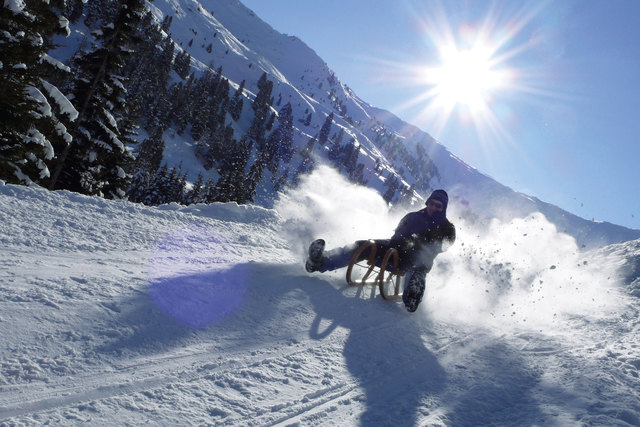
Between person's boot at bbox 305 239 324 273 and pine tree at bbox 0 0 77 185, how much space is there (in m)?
10.5

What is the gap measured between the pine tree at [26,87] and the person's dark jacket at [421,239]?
11.5 m

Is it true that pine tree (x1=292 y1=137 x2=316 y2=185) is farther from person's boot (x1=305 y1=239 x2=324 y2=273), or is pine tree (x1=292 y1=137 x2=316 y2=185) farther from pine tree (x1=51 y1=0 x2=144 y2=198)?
person's boot (x1=305 y1=239 x2=324 y2=273)

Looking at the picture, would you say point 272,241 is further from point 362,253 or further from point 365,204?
point 365,204

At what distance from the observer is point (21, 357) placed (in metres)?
2.68

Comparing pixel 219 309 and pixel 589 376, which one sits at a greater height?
pixel 589 376

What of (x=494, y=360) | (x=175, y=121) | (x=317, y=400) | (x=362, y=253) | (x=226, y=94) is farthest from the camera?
(x=226, y=94)

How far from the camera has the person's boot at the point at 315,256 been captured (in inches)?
260

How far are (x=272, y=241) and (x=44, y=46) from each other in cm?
990

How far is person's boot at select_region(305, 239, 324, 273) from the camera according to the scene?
6.60 metres

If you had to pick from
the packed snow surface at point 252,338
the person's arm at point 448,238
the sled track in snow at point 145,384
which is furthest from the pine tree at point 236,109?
the sled track in snow at point 145,384

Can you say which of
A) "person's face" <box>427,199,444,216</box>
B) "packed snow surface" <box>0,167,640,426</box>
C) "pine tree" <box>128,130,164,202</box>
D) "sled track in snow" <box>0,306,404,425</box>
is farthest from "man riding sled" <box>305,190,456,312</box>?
"pine tree" <box>128,130,164,202</box>

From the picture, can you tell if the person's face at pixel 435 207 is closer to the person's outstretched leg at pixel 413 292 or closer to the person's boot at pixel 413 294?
the person's outstretched leg at pixel 413 292

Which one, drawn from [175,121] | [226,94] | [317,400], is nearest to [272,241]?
[317,400]

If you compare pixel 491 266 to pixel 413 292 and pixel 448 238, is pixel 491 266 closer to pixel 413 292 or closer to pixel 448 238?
pixel 448 238
